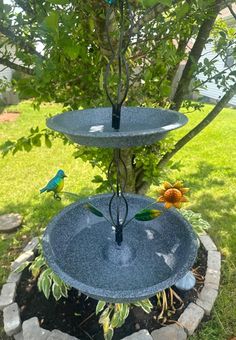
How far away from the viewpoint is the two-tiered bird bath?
151 centimetres

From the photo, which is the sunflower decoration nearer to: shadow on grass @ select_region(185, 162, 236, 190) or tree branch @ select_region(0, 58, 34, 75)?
tree branch @ select_region(0, 58, 34, 75)

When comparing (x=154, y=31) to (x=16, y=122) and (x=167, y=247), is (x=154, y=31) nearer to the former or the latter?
(x=167, y=247)

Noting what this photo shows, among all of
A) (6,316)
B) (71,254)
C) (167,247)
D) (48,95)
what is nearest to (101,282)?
(71,254)

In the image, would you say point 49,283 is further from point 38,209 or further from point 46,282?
point 38,209

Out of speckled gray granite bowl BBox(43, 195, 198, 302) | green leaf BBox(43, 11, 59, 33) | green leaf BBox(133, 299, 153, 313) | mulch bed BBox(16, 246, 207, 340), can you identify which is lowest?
mulch bed BBox(16, 246, 207, 340)

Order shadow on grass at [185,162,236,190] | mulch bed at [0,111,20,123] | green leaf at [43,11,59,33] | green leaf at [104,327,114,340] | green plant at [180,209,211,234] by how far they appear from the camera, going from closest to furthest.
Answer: green leaf at [43,11,59,33] < green leaf at [104,327,114,340] < green plant at [180,209,211,234] < shadow on grass at [185,162,236,190] < mulch bed at [0,111,20,123]

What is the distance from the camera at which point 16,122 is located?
9.20 meters

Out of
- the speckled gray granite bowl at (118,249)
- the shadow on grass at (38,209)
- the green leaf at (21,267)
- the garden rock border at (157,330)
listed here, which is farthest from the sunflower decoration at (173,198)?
the shadow on grass at (38,209)

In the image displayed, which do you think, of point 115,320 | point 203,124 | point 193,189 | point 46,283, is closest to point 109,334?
point 115,320

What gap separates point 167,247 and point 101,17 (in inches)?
67.2

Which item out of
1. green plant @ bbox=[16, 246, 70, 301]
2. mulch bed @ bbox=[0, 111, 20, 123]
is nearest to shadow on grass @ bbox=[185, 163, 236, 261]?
green plant @ bbox=[16, 246, 70, 301]

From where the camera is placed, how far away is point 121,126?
1720mm

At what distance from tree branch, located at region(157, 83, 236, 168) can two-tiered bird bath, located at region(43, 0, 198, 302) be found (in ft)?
2.81

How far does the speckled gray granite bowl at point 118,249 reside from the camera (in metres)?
1.90
